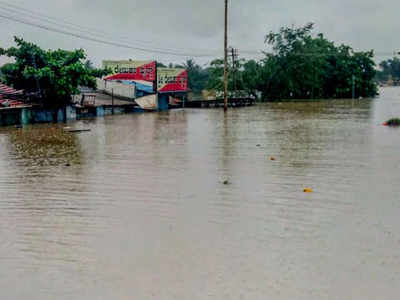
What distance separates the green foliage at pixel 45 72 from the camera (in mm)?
29141

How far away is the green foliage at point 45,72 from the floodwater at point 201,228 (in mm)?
17805

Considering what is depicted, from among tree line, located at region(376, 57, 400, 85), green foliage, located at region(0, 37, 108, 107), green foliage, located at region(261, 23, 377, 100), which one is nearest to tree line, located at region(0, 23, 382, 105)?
green foliage, located at region(261, 23, 377, 100)

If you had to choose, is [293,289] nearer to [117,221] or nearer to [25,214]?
[117,221]

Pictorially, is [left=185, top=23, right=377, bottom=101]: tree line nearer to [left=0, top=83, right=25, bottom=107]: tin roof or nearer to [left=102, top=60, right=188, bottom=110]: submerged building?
[left=102, top=60, right=188, bottom=110]: submerged building

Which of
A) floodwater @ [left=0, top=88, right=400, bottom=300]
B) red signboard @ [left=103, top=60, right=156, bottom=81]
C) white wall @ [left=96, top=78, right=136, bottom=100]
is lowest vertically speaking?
floodwater @ [left=0, top=88, right=400, bottom=300]

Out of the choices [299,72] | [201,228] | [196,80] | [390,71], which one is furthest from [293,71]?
[390,71]

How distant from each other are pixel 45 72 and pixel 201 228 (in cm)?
2499

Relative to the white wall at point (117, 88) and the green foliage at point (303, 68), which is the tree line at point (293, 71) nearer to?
the green foliage at point (303, 68)

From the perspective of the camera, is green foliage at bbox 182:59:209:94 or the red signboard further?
green foliage at bbox 182:59:209:94

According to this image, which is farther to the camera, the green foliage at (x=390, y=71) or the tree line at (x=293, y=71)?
the green foliage at (x=390, y=71)

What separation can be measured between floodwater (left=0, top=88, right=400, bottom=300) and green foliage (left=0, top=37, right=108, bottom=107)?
17805 mm

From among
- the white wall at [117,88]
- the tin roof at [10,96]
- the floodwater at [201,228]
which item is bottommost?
the floodwater at [201,228]

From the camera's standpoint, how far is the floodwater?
466 centimetres

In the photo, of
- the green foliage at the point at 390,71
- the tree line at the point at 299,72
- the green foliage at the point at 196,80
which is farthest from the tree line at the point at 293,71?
the green foliage at the point at 390,71
